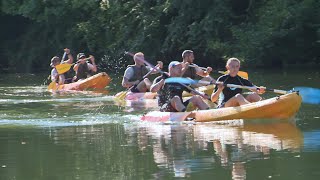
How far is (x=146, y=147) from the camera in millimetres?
10727

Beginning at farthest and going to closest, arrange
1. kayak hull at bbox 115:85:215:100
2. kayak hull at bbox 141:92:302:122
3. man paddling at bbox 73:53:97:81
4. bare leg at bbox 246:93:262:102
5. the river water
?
man paddling at bbox 73:53:97:81 → kayak hull at bbox 115:85:215:100 → bare leg at bbox 246:93:262:102 → kayak hull at bbox 141:92:302:122 → the river water

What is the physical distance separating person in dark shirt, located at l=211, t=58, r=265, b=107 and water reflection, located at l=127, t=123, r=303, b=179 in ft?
2.27

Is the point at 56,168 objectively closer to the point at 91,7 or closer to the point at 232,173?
the point at 232,173

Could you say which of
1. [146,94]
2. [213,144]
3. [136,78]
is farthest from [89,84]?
[213,144]

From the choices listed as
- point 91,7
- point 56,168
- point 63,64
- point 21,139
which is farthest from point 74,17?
point 56,168

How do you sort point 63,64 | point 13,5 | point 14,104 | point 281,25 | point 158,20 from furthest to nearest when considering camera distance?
point 13,5
point 158,20
point 281,25
point 63,64
point 14,104

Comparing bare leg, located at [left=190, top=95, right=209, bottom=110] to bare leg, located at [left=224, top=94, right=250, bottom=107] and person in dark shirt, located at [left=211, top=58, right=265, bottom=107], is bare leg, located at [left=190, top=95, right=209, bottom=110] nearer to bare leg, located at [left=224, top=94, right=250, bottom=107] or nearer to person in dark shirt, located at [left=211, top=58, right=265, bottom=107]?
Result: person in dark shirt, located at [left=211, top=58, right=265, bottom=107]

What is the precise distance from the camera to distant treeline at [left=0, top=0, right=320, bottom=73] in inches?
1178

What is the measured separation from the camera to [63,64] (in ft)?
78.9

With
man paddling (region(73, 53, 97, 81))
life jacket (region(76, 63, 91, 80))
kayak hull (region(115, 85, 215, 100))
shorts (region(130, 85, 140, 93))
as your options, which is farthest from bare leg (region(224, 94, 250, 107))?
life jacket (region(76, 63, 91, 80))

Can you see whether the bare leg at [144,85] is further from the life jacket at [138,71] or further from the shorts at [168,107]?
the shorts at [168,107]

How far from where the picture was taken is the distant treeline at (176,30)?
29.9m

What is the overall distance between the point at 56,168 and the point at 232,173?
2.13 m

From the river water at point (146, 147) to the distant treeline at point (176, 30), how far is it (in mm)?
13988
